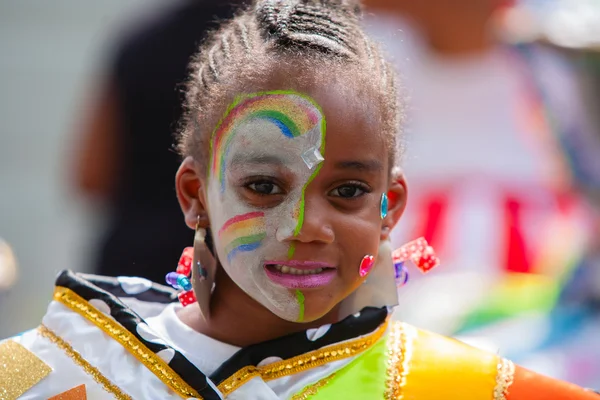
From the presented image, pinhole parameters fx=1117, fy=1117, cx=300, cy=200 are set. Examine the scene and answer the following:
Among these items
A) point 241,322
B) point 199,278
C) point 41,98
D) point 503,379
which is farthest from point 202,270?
point 41,98

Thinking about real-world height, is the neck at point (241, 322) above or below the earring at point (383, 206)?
below

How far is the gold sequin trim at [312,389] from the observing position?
205cm

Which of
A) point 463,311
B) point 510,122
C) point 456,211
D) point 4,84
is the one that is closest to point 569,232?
point 463,311

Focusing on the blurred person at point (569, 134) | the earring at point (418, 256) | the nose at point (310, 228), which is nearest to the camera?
the nose at point (310, 228)

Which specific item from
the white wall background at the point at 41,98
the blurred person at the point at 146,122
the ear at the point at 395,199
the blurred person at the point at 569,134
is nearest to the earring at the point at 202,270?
the ear at the point at 395,199

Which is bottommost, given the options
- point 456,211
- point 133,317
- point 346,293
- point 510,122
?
point 133,317

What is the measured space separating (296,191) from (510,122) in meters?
4.57

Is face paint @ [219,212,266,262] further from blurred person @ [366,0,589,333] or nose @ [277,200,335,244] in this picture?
blurred person @ [366,0,589,333]

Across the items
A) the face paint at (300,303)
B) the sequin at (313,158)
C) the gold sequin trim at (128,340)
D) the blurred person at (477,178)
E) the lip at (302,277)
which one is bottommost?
the gold sequin trim at (128,340)

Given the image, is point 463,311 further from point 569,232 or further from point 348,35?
point 348,35

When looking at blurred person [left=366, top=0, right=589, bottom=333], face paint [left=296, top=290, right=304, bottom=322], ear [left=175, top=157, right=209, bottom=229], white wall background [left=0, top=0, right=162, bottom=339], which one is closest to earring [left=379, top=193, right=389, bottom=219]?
face paint [left=296, top=290, right=304, bottom=322]

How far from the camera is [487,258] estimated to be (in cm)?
485

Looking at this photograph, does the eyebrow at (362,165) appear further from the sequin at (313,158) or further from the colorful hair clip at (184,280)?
the colorful hair clip at (184,280)

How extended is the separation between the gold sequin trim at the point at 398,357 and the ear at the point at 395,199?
19 cm
